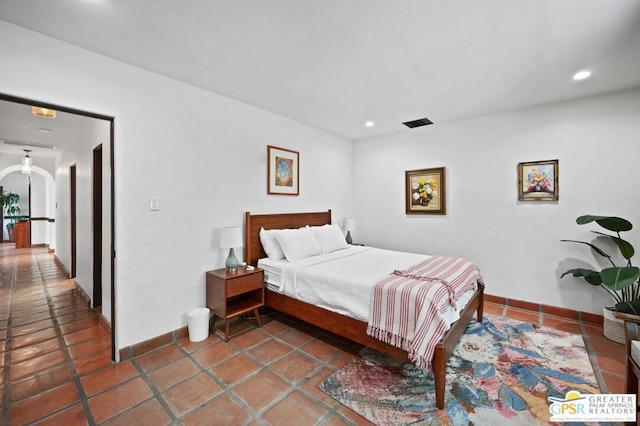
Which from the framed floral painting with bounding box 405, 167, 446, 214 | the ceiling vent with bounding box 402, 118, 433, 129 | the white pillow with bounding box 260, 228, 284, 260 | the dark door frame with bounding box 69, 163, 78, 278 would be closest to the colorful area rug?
the white pillow with bounding box 260, 228, 284, 260

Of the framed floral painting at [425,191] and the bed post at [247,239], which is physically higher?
the framed floral painting at [425,191]

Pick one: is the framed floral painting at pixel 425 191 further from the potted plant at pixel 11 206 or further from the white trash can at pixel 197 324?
the potted plant at pixel 11 206

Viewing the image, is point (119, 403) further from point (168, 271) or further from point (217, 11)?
point (217, 11)

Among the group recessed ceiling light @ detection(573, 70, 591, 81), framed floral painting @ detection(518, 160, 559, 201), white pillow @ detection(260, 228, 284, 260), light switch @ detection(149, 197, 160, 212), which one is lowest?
white pillow @ detection(260, 228, 284, 260)

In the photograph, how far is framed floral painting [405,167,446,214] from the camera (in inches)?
165

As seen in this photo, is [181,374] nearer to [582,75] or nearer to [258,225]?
[258,225]

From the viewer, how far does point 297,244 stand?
134 inches

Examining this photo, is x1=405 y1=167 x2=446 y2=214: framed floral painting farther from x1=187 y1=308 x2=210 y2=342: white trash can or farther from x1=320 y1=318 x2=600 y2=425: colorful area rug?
x1=187 y1=308 x2=210 y2=342: white trash can

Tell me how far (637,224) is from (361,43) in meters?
3.60

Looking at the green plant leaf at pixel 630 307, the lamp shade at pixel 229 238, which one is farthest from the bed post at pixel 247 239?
the green plant leaf at pixel 630 307

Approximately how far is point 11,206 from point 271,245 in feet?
35.9

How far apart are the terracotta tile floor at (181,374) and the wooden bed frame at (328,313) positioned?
28 cm

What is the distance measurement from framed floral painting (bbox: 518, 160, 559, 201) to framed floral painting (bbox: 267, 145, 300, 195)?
3.08 metres

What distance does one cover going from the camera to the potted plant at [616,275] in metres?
2.49
